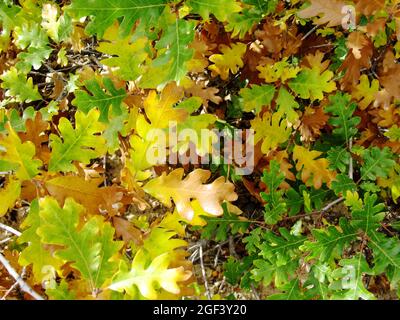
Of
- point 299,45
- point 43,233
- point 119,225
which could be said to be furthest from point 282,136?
point 43,233

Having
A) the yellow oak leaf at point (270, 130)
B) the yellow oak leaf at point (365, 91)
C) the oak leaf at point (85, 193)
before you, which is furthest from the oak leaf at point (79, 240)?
the yellow oak leaf at point (365, 91)

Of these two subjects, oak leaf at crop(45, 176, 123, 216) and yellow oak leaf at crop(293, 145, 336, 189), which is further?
yellow oak leaf at crop(293, 145, 336, 189)

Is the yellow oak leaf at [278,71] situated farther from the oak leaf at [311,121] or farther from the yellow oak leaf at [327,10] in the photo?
the yellow oak leaf at [327,10]

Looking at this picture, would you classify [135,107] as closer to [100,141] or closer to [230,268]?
[100,141]

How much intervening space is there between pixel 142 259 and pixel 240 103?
1234 millimetres

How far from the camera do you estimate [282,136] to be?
2.12 meters

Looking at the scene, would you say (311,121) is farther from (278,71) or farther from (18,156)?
(18,156)

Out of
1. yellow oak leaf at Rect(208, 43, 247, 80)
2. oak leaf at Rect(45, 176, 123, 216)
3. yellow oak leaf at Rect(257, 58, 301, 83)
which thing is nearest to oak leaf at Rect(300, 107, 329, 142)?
yellow oak leaf at Rect(257, 58, 301, 83)

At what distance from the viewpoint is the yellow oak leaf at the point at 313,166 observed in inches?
82.8

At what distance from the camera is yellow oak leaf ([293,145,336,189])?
82.8 inches

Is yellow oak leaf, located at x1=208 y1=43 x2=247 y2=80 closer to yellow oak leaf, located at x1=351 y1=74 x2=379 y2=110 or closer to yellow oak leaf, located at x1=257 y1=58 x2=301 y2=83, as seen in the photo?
yellow oak leaf, located at x1=257 y1=58 x2=301 y2=83

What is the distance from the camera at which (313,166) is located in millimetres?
2119

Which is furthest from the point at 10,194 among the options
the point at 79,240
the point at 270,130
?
the point at 270,130

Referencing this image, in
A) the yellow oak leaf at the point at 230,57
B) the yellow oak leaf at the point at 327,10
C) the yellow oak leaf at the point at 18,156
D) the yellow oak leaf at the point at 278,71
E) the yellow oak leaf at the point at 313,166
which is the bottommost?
the yellow oak leaf at the point at 313,166
